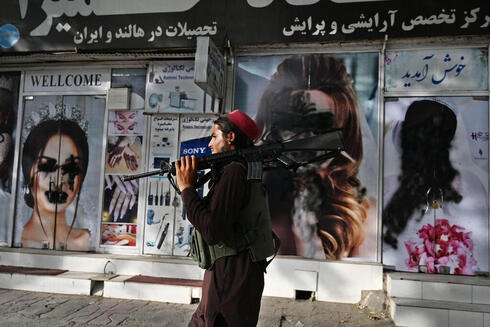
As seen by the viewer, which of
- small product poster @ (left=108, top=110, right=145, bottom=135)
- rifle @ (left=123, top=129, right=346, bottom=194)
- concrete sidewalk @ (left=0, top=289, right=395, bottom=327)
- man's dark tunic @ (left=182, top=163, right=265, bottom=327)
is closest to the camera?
man's dark tunic @ (left=182, top=163, right=265, bottom=327)

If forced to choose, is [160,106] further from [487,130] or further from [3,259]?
[487,130]

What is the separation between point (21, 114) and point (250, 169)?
6.33 m

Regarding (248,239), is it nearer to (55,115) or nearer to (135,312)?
(135,312)

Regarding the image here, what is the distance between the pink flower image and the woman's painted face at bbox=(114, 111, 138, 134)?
4.56 meters

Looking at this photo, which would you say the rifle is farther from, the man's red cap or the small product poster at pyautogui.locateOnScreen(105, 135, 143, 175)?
the small product poster at pyautogui.locateOnScreen(105, 135, 143, 175)

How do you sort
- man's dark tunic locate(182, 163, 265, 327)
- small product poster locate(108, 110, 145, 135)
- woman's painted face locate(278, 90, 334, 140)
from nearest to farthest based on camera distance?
man's dark tunic locate(182, 163, 265, 327), woman's painted face locate(278, 90, 334, 140), small product poster locate(108, 110, 145, 135)

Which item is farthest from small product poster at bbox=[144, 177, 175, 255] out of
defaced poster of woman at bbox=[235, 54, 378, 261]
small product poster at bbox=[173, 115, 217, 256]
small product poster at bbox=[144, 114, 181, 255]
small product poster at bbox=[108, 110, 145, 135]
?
defaced poster of woman at bbox=[235, 54, 378, 261]

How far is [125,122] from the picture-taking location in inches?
254

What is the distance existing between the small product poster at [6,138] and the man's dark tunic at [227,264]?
621 cm

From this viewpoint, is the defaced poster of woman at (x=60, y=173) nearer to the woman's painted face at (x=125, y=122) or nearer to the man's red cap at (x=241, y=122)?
the woman's painted face at (x=125, y=122)

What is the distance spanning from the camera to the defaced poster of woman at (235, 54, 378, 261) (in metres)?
5.60

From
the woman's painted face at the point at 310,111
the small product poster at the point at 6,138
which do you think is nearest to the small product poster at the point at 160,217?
the woman's painted face at the point at 310,111

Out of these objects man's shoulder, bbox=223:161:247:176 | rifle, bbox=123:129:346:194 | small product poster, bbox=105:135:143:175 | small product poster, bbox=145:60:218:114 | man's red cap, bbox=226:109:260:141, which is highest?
small product poster, bbox=145:60:218:114

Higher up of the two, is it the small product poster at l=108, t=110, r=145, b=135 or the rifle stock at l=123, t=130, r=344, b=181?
the small product poster at l=108, t=110, r=145, b=135
